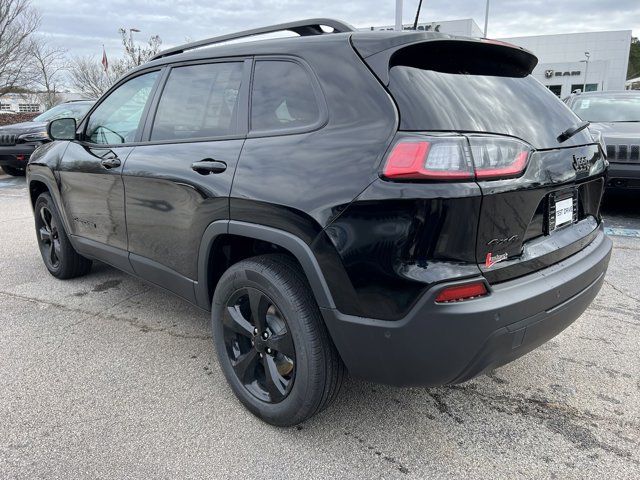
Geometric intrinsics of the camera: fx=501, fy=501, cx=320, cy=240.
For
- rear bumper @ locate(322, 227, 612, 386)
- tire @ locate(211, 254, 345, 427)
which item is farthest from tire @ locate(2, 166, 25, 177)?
rear bumper @ locate(322, 227, 612, 386)

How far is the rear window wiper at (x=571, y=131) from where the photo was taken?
223 cm

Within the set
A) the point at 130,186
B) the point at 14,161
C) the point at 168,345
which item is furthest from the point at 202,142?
the point at 14,161

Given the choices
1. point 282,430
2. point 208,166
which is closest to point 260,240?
point 208,166

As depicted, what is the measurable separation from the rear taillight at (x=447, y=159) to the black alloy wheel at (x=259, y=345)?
87 centimetres

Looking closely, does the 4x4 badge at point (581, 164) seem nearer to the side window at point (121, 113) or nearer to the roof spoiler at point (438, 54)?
the roof spoiler at point (438, 54)

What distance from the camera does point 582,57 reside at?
61344mm

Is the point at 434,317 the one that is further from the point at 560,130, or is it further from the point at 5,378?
the point at 5,378

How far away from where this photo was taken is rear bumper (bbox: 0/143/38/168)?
33.1ft

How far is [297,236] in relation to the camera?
2.05 metres

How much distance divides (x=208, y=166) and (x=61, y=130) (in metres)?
2.00

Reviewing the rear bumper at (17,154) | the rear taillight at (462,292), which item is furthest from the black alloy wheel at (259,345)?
the rear bumper at (17,154)

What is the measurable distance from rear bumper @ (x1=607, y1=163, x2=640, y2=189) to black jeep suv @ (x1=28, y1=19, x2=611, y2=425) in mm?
3695

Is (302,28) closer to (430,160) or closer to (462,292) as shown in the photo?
(430,160)

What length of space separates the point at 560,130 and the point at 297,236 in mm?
1296
